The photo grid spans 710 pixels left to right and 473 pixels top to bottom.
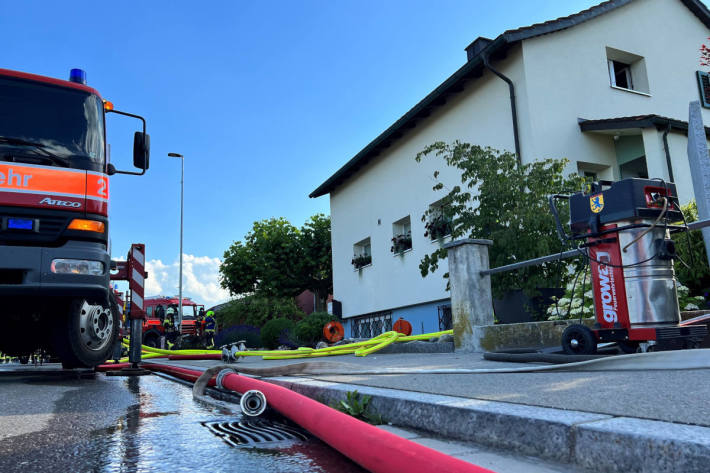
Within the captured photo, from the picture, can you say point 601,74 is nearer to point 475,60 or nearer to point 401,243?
point 475,60

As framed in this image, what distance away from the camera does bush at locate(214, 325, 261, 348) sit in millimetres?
18016

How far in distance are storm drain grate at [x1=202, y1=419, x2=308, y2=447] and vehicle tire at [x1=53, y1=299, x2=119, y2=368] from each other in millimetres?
3705

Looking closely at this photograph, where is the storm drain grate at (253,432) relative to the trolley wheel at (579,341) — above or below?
below

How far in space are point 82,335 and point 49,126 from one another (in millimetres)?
2298

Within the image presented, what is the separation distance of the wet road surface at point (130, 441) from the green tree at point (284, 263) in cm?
2187

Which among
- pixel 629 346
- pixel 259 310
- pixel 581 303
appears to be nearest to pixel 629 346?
pixel 629 346

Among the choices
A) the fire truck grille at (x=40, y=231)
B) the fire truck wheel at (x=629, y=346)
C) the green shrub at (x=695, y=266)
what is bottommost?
the fire truck wheel at (x=629, y=346)

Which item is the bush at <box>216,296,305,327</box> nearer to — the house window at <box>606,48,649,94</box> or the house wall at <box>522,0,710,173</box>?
the house wall at <box>522,0,710,173</box>

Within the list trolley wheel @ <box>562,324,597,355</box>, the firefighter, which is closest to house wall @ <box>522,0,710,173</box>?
trolley wheel @ <box>562,324,597,355</box>

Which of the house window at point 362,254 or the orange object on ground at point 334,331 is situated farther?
the house window at point 362,254

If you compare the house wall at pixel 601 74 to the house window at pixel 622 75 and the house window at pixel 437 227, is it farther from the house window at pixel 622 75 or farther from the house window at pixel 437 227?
the house window at pixel 437 227

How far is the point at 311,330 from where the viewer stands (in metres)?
14.2

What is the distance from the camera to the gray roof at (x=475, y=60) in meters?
11.6

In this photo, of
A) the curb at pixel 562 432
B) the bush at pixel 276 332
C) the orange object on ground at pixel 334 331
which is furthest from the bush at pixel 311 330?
the curb at pixel 562 432
